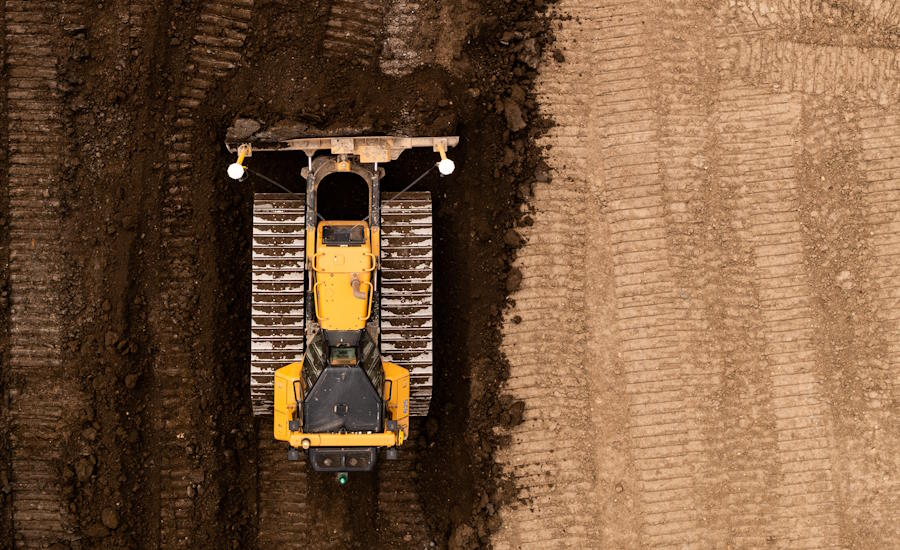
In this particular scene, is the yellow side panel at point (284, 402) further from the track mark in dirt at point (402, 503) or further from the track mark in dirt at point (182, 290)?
the track mark in dirt at point (402, 503)

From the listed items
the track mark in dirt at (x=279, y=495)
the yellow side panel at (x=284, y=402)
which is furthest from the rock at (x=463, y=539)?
the yellow side panel at (x=284, y=402)

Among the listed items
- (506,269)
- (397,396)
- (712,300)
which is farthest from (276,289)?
(712,300)

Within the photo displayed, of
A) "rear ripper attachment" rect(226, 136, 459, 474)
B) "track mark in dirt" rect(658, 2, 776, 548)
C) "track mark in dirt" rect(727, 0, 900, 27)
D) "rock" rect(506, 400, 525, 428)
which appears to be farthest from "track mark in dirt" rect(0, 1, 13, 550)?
"track mark in dirt" rect(727, 0, 900, 27)

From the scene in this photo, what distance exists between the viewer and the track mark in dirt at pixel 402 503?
8000 mm

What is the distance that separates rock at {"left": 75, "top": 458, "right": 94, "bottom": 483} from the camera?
308 inches

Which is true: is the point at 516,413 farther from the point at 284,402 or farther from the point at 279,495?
the point at 279,495

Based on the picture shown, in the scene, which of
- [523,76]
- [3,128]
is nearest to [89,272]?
[3,128]

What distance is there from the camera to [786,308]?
318 inches

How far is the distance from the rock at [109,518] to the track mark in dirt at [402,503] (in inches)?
109

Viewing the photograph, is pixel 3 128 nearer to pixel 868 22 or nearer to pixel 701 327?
pixel 701 327

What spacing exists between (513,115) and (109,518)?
20.2ft

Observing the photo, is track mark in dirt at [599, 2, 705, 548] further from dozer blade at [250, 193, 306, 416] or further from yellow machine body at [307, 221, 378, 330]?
dozer blade at [250, 193, 306, 416]

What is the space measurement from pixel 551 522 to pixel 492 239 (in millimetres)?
3166

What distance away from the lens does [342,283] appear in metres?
7.01
